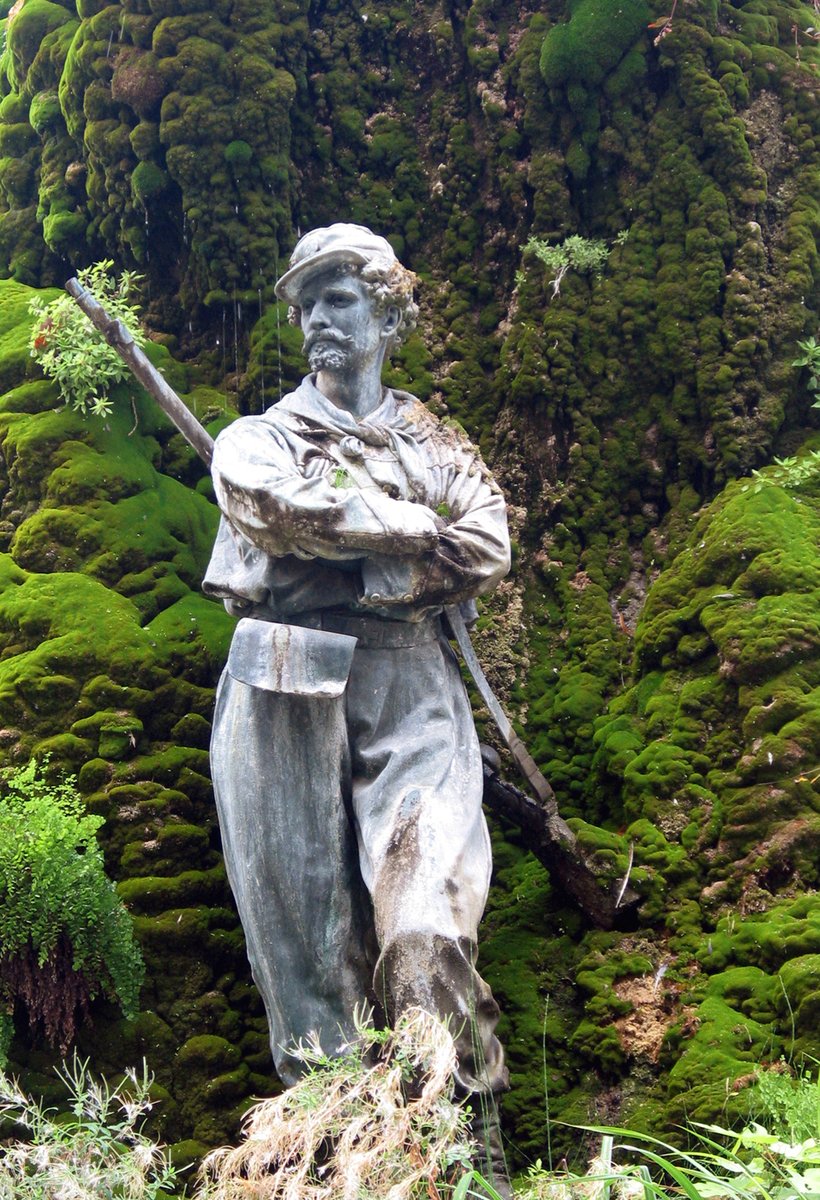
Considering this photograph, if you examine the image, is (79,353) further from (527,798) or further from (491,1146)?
(491,1146)

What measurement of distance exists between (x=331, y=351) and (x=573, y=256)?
8.70 feet

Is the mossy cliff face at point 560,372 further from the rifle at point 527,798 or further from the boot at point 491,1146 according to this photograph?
the boot at point 491,1146

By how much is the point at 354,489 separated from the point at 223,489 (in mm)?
420

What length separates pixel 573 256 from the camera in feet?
24.5

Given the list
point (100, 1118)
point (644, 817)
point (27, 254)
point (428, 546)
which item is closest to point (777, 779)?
point (644, 817)

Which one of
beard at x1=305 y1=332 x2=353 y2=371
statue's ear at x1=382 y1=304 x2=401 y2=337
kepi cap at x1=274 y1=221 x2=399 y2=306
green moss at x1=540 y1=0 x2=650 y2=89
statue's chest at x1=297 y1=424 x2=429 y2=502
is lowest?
statue's chest at x1=297 y1=424 x2=429 y2=502

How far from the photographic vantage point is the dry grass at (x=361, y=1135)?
3.24 meters

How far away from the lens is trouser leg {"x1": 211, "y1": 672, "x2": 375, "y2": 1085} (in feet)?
15.8

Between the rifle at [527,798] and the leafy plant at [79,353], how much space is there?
2.20ft

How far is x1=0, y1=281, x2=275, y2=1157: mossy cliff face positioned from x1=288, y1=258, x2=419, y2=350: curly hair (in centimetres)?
160

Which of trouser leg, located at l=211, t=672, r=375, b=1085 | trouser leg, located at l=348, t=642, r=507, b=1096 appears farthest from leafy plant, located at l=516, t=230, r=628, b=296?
trouser leg, located at l=211, t=672, r=375, b=1085

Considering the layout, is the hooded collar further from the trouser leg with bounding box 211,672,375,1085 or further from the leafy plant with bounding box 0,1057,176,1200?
the leafy plant with bounding box 0,1057,176,1200

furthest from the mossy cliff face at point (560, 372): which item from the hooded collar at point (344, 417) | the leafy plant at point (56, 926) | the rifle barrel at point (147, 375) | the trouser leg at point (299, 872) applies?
the hooded collar at point (344, 417)

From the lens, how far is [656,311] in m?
7.31
